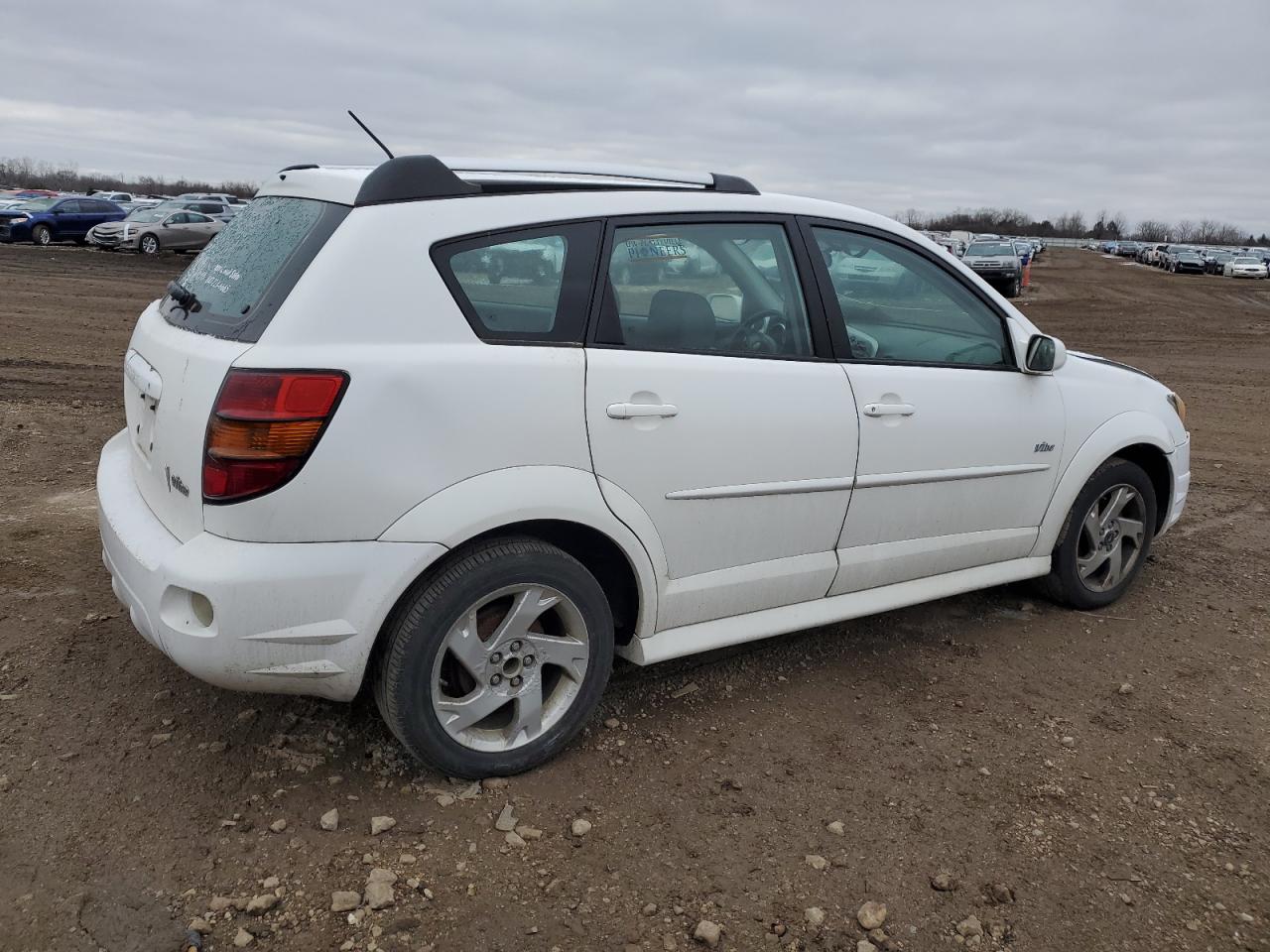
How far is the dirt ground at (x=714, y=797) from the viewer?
2609 mm

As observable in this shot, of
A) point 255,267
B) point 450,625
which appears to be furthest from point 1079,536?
point 255,267

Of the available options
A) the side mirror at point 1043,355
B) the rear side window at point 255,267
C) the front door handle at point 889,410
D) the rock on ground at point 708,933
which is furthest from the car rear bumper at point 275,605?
the side mirror at point 1043,355

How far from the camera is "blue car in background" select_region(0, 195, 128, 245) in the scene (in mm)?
30047

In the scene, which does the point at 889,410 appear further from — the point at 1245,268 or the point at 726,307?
the point at 1245,268

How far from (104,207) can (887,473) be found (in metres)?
Result: 34.5

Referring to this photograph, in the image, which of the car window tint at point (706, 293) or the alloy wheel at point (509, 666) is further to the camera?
the car window tint at point (706, 293)

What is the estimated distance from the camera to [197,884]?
8.70 feet

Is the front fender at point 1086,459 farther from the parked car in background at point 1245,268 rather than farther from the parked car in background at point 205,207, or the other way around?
the parked car in background at point 1245,268

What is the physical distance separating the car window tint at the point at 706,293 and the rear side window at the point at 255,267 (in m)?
0.89

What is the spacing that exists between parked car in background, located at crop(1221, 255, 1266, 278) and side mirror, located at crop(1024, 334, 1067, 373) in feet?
171

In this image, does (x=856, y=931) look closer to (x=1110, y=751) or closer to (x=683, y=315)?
(x=1110, y=751)

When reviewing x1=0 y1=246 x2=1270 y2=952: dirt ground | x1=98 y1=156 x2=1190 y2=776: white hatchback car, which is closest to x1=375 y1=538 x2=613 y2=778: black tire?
x1=98 y1=156 x2=1190 y2=776: white hatchback car

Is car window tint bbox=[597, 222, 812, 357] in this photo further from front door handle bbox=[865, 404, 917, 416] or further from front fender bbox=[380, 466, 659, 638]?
front fender bbox=[380, 466, 659, 638]

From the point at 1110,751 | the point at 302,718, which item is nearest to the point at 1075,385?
the point at 1110,751
